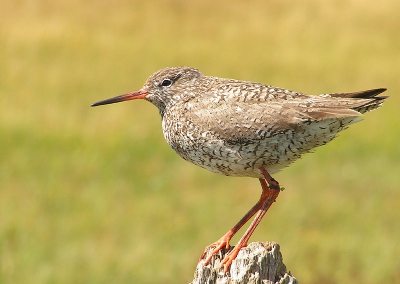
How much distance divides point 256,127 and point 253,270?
1094mm

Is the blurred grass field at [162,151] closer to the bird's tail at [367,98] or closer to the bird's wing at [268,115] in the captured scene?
the bird's tail at [367,98]

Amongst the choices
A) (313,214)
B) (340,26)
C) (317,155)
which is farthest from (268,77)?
(313,214)

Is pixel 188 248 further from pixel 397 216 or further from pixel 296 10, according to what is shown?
pixel 296 10

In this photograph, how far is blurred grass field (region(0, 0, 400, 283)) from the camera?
38.4ft

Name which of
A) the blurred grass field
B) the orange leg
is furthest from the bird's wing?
the blurred grass field

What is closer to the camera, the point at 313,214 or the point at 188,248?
the point at 188,248

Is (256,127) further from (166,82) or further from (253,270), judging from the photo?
(166,82)

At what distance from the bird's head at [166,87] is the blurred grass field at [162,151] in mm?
5059

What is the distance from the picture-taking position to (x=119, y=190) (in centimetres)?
1435

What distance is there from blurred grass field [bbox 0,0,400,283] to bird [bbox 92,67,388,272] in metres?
5.40

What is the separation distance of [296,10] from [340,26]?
5.03 ft

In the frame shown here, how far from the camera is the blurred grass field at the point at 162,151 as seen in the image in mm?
11703

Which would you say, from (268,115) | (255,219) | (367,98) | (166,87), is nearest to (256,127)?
(268,115)

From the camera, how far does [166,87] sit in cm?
637
